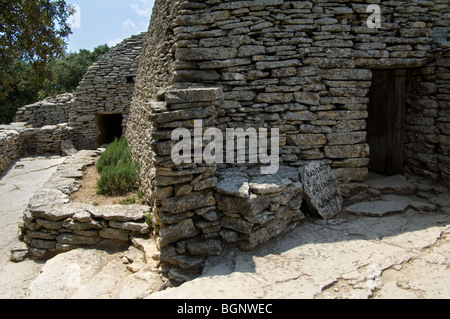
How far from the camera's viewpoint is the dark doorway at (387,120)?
517 cm

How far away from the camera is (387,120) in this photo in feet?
17.3

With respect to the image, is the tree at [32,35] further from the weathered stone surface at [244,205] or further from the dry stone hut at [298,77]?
the weathered stone surface at [244,205]

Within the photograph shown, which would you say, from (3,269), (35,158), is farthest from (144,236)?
(35,158)

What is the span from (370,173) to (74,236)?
15.9 ft

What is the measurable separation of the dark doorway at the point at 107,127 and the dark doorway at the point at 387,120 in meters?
8.96

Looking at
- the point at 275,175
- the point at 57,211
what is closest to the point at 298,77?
the point at 275,175

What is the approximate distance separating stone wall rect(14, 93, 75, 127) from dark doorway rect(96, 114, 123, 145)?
155cm

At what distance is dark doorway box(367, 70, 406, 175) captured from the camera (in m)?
5.17

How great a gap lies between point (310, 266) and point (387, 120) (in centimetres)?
331

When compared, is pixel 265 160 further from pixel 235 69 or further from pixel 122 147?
pixel 122 147

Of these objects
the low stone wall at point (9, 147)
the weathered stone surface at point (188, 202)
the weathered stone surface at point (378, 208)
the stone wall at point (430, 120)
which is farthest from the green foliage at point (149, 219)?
the low stone wall at point (9, 147)

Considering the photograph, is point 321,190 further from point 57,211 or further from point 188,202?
point 57,211

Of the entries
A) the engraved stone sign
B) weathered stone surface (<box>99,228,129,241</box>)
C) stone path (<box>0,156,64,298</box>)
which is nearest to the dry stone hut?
the engraved stone sign

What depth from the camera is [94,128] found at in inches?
446
